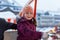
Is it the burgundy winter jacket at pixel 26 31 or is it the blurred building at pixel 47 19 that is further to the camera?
the blurred building at pixel 47 19

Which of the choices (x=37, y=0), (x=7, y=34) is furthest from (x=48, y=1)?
(x=7, y=34)

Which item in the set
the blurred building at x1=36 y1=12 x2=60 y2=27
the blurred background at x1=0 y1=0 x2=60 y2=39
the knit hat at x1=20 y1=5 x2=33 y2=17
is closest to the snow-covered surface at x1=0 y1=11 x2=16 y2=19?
the blurred background at x1=0 y1=0 x2=60 y2=39

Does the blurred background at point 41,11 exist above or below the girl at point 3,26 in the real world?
above

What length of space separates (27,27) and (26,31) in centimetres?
4

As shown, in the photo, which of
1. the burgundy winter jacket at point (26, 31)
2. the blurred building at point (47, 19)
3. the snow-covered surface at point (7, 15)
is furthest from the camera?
the blurred building at point (47, 19)

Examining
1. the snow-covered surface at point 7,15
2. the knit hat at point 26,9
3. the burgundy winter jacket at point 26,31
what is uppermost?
the knit hat at point 26,9

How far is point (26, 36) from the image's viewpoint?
4.56 feet

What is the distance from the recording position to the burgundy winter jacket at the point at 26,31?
1.39m

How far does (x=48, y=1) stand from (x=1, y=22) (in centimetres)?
59

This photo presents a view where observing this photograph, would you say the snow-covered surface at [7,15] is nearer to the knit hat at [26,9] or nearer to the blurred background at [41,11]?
the blurred background at [41,11]

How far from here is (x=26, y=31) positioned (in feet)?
4.54

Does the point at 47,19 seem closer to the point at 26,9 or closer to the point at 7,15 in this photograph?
the point at 26,9

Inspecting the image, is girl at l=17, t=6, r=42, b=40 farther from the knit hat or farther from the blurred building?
Answer: the blurred building

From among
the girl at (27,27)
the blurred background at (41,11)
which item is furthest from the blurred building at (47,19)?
the girl at (27,27)
